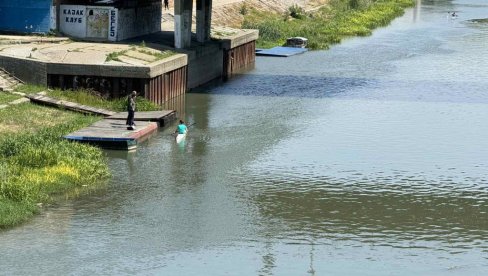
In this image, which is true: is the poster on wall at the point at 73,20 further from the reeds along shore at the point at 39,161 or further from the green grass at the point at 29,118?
the reeds along shore at the point at 39,161

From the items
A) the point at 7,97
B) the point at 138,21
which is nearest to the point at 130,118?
the point at 7,97

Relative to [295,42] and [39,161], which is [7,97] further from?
Answer: [295,42]

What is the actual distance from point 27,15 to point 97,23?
4.52 m

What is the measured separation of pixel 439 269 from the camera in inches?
1261

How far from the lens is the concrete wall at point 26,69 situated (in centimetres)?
5572

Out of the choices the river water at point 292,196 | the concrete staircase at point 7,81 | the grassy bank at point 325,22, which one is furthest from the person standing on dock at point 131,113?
the grassy bank at point 325,22

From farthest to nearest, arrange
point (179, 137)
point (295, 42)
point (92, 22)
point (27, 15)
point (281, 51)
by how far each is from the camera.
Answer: point (295, 42) < point (281, 51) < point (92, 22) < point (27, 15) < point (179, 137)

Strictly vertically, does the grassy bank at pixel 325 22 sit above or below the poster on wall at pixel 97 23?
below

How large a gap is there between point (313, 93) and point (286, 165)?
22176mm

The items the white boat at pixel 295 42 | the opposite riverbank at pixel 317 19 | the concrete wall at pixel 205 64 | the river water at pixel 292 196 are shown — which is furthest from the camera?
the opposite riverbank at pixel 317 19

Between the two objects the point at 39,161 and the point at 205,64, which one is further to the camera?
the point at 205,64

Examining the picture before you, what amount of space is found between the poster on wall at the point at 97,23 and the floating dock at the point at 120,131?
15011 millimetres

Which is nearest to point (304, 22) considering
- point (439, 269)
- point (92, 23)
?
point (92, 23)

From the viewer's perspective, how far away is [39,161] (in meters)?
40.6
